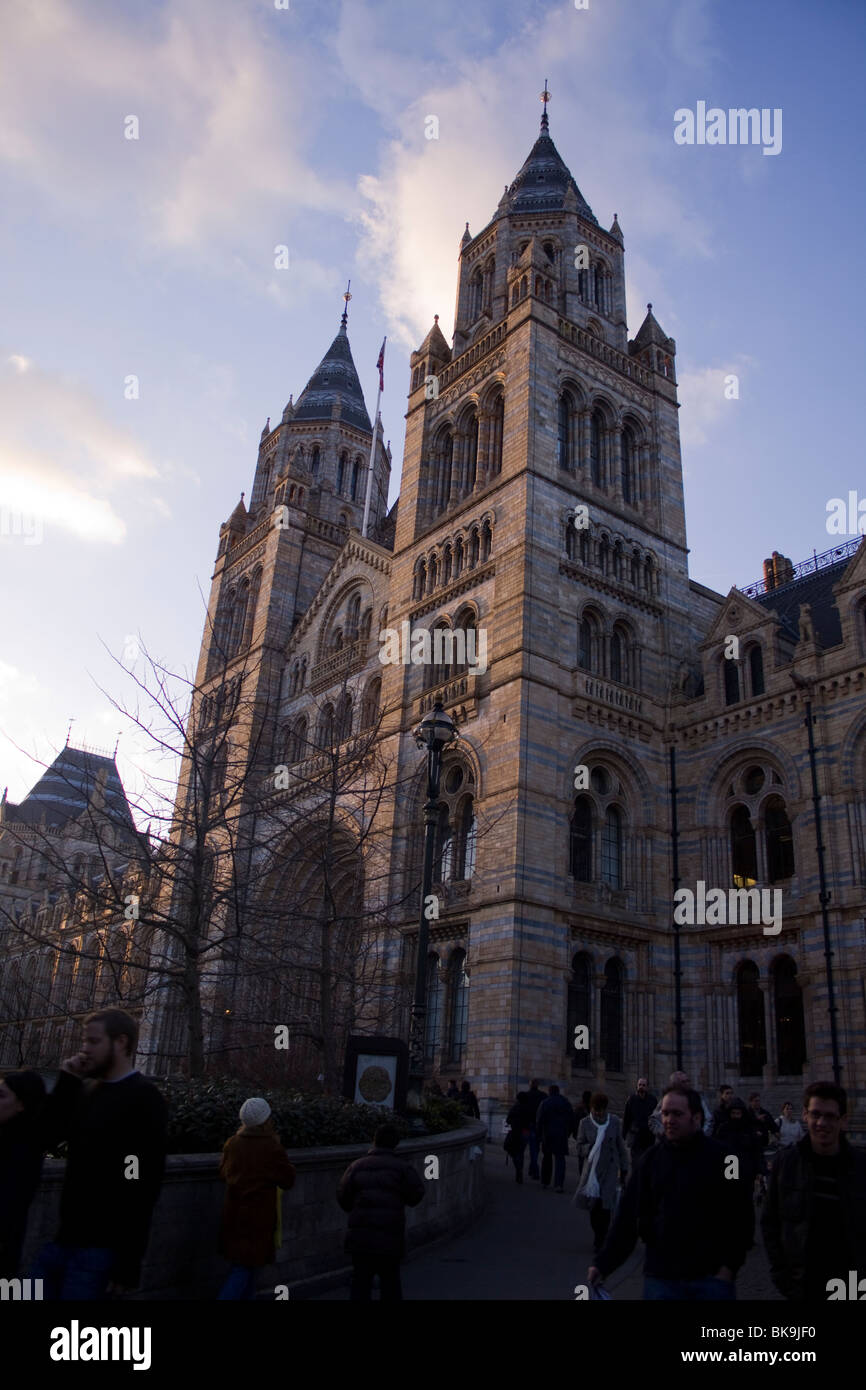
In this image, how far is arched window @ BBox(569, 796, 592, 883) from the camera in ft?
93.5

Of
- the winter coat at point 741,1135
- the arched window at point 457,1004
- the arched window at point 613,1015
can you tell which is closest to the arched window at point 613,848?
the arched window at point 613,1015

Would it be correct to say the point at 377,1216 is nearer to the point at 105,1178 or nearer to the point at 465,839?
the point at 105,1178

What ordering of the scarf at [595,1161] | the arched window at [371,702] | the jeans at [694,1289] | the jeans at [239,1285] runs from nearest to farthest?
1. the jeans at [694,1289]
2. the jeans at [239,1285]
3. the scarf at [595,1161]
4. the arched window at [371,702]

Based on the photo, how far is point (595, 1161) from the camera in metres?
10.9

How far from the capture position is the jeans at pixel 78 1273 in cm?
502

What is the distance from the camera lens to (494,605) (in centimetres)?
3011

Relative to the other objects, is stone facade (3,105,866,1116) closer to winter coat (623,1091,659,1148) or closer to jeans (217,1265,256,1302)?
winter coat (623,1091,659,1148)

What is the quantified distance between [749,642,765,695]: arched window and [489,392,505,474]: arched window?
1008cm

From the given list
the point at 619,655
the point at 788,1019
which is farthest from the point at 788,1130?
the point at 619,655

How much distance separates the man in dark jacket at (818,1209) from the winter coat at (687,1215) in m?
0.18

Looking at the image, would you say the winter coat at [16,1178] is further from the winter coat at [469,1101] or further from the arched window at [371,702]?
the arched window at [371,702]
